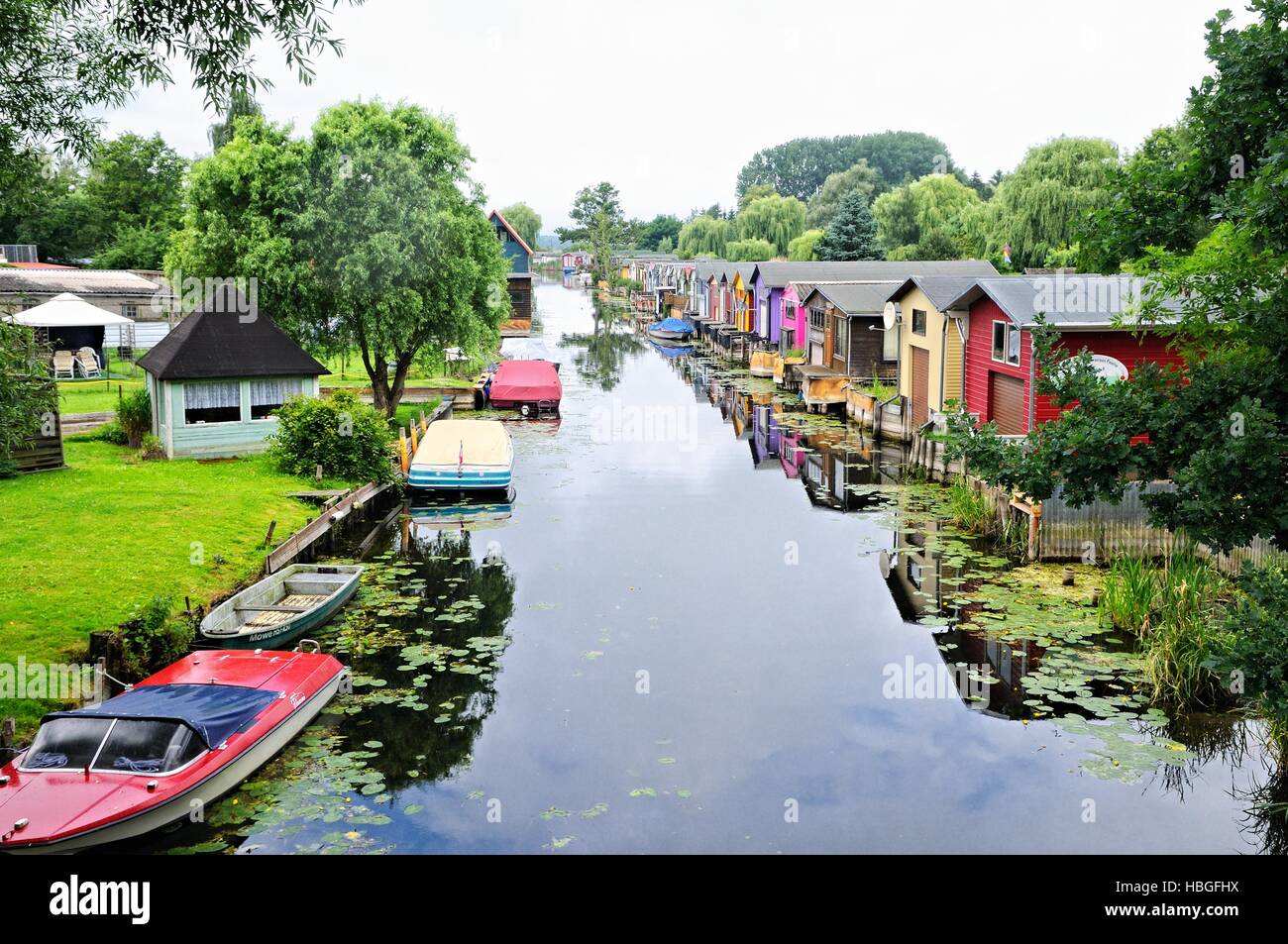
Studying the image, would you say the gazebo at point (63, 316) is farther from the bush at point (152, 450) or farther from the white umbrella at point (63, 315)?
the bush at point (152, 450)

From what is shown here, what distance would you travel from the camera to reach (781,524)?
30.8 metres

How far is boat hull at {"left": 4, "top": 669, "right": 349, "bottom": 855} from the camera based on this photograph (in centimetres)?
1249

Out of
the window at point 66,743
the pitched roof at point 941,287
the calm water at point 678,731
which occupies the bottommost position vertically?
the calm water at point 678,731

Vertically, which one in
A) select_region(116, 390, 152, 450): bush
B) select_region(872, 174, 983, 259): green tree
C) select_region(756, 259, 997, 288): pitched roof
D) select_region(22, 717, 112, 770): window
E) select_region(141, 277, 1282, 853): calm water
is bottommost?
select_region(141, 277, 1282, 853): calm water

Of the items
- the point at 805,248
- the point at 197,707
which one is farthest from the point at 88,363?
the point at 805,248

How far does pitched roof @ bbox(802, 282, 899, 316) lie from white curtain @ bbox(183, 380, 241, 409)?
29529mm

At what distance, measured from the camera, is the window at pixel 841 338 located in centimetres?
5440

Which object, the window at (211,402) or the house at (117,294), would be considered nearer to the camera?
the window at (211,402)

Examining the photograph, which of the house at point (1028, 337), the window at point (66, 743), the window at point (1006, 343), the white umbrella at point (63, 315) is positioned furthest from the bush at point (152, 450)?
the window at point (1006, 343)

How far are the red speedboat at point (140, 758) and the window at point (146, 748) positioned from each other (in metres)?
0.01

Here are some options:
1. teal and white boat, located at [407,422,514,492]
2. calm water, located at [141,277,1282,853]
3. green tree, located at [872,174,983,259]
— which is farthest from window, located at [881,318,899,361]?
green tree, located at [872,174,983,259]

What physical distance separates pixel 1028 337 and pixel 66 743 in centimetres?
2859

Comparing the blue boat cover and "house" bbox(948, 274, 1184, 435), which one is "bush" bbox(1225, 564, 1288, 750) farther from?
"house" bbox(948, 274, 1184, 435)

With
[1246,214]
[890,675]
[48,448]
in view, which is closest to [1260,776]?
[890,675]
